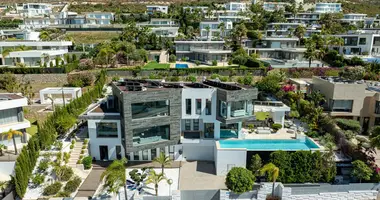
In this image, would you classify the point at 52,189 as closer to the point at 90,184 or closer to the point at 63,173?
the point at 63,173

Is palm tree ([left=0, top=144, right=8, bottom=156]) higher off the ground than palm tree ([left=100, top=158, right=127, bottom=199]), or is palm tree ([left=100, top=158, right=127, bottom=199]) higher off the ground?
palm tree ([left=100, top=158, right=127, bottom=199])

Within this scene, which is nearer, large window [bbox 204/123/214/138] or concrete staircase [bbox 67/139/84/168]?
concrete staircase [bbox 67/139/84/168]

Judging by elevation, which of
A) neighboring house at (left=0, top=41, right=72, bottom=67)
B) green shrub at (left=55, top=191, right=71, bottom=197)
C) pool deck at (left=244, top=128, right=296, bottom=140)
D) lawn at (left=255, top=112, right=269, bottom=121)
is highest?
neighboring house at (left=0, top=41, right=72, bottom=67)

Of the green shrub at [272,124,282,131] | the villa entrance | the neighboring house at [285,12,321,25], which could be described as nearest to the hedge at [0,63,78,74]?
the villa entrance

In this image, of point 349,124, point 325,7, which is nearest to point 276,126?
point 349,124

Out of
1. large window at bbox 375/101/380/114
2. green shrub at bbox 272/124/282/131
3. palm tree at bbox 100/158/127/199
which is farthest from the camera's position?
large window at bbox 375/101/380/114

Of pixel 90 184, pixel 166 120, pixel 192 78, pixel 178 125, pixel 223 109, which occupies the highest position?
pixel 223 109

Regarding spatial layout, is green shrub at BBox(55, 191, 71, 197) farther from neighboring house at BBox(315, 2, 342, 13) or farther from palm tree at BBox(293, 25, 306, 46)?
neighboring house at BBox(315, 2, 342, 13)
